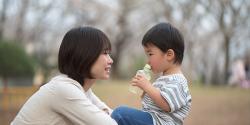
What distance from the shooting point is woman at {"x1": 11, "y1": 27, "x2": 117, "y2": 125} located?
1.94m

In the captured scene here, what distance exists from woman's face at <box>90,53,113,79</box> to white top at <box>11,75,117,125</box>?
90mm

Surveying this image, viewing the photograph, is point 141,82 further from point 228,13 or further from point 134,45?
point 134,45

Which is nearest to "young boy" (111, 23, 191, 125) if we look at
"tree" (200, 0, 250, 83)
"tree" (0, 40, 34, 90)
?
"tree" (0, 40, 34, 90)

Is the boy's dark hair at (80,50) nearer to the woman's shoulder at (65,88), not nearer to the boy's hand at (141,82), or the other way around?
the woman's shoulder at (65,88)

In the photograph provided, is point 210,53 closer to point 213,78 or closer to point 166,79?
point 213,78

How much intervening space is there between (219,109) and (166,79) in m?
7.64

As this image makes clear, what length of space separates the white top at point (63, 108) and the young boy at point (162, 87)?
32 centimetres

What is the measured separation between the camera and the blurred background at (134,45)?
9484 millimetres

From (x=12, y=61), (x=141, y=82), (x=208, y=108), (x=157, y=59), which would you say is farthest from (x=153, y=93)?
(x=208, y=108)

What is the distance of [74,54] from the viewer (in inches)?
78.5

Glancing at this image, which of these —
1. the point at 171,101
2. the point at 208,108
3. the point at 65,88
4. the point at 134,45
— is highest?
the point at 65,88

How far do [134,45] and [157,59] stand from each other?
2754 centimetres

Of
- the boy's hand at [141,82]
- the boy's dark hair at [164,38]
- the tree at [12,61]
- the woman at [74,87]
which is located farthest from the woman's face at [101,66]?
the tree at [12,61]

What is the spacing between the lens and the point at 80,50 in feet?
6.51
